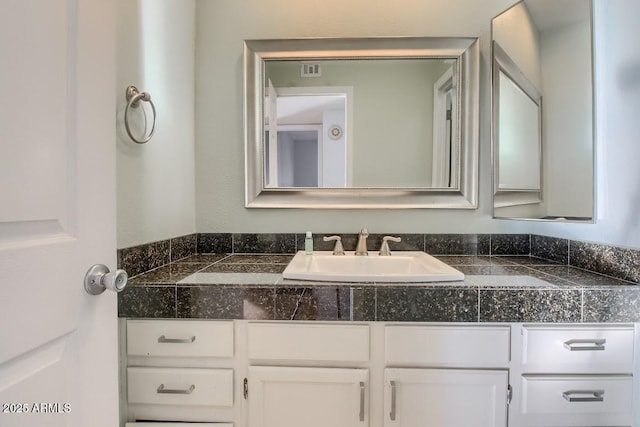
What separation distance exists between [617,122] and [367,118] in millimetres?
905

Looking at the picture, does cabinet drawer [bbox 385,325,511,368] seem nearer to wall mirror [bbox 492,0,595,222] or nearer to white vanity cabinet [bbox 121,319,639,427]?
white vanity cabinet [bbox 121,319,639,427]

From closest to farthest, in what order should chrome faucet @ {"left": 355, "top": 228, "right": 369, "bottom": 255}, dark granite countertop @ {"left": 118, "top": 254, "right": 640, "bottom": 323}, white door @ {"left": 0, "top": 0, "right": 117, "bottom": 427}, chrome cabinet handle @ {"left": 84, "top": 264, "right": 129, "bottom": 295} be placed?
white door @ {"left": 0, "top": 0, "right": 117, "bottom": 427}, chrome cabinet handle @ {"left": 84, "top": 264, "right": 129, "bottom": 295}, dark granite countertop @ {"left": 118, "top": 254, "right": 640, "bottom": 323}, chrome faucet @ {"left": 355, "top": 228, "right": 369, "bottom": 255}

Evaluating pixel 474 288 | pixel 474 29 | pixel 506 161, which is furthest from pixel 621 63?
pixel 474 288

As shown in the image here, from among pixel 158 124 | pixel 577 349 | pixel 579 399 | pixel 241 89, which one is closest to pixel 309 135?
pixel 241 89

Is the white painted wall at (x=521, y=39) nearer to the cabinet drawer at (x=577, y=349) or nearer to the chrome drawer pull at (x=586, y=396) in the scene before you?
the cabinet drawer at (x=577, y=349)

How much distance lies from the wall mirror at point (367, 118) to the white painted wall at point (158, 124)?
28 centimetres

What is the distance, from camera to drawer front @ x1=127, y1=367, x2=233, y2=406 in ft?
3.36

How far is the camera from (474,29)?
153 cm

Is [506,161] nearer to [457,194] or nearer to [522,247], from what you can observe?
[457,194]

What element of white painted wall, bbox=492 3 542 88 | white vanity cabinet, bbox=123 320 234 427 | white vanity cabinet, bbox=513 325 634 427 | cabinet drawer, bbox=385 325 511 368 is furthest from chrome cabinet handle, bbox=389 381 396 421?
white painted wall, bbox=492 3 542 88

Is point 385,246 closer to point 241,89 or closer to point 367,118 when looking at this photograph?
point 367,118

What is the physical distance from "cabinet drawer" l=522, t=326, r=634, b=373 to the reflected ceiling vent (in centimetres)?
131

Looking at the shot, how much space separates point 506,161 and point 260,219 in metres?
1.16

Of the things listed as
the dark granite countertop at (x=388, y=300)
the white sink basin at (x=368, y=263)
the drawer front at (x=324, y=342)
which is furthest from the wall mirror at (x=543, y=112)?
the drawer front at (x=324, y=342)
